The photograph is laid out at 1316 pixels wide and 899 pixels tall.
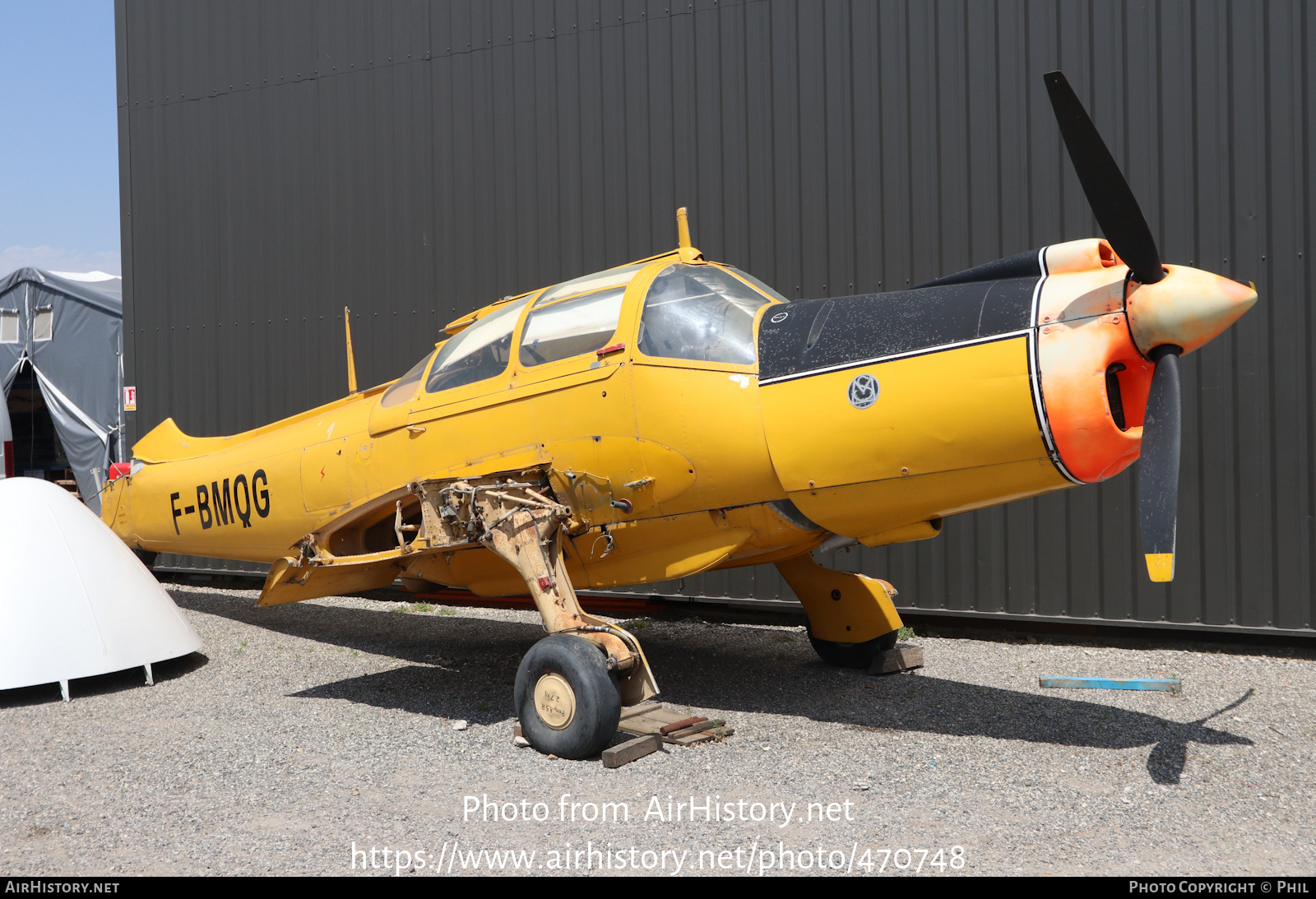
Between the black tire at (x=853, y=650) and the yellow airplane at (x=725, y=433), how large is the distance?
0.01 meters

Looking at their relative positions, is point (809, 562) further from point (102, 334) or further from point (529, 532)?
point (102, 334)

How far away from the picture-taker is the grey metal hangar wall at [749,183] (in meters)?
7.26

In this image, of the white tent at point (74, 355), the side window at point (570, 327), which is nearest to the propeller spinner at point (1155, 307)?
the side window at point (570, 327)

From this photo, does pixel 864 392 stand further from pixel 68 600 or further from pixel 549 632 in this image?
pixel 68 600

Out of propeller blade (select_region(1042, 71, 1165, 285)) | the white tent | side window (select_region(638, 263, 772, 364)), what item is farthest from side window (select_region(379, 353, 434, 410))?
the white tent

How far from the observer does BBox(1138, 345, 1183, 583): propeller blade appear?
412 cm

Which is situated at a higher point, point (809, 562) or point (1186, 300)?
point (1186, 300)

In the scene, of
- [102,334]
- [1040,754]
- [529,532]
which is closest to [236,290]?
[102,334]

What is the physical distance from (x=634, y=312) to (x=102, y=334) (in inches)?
518

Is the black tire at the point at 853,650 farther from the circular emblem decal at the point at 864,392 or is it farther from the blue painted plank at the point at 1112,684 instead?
the circular emblem decal at the point at 864,392

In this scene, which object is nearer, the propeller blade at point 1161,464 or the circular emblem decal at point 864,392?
the propeller blade at point 1161,464

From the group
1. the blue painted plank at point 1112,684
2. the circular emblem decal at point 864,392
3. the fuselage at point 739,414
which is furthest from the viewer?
the blue painted plank at point 1112,684

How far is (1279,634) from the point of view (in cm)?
716

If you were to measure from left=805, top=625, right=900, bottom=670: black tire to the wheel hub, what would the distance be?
245 centimetres
